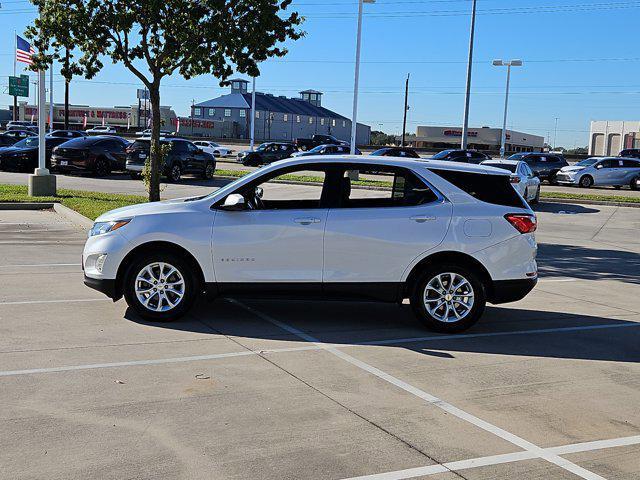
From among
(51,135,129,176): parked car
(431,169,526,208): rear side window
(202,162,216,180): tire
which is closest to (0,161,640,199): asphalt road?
(202,162,216,180): tire

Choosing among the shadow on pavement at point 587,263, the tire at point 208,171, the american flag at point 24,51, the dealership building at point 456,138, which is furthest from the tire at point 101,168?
the dealership building at point 456,138

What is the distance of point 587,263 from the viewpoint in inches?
535

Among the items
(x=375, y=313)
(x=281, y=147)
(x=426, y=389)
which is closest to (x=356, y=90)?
(x=281, y=147)

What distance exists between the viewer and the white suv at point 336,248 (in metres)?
7.74

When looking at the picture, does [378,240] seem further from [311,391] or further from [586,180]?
[586,180]

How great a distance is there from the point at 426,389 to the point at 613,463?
1.67 m

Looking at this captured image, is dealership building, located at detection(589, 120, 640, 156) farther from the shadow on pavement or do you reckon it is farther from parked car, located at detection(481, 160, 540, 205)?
the shadow on pavement

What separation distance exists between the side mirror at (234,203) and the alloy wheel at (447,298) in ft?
6.79

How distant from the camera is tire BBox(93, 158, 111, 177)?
30500 millimetres

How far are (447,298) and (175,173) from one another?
899 inches

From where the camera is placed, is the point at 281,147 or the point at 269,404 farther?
the point at 281,147

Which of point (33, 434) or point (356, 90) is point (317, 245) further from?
point (356, 90)

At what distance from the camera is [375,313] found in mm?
8828

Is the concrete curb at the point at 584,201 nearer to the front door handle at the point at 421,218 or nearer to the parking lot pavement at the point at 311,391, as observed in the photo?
the parking lot pavement at the point at 311,391
